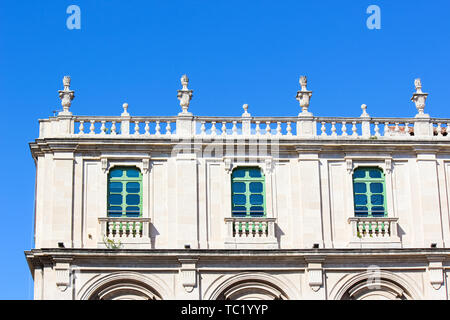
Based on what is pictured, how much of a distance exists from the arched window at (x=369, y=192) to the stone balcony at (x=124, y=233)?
746cm

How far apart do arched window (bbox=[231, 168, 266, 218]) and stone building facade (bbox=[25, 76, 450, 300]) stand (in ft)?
0.12

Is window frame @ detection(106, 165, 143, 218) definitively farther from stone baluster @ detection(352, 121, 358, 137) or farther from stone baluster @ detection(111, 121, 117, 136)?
stone baluster @ detection(352, 121, 358, 137)

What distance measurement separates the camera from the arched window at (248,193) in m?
41.4

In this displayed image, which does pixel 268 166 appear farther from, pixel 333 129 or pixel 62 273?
pixel 62 273

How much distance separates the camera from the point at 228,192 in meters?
41.5

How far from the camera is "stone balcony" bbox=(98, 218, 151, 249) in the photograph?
4041cm

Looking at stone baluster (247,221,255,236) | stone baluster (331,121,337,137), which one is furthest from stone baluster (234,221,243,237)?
stone baluster (331,121,337,137)
